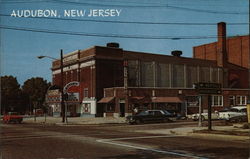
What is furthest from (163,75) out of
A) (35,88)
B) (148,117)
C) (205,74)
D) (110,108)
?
(35,88)

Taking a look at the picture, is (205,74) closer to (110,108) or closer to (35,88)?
(110,108)

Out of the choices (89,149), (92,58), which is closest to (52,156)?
(89,149)

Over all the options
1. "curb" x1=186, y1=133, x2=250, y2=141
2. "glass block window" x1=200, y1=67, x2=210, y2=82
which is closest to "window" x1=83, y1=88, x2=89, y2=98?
"glass block window" x1=200, y1=67, x2=210, y2=82

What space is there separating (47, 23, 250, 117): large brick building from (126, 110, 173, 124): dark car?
1163 cm

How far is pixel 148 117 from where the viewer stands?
114 ft

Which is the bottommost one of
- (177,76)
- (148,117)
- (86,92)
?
(148,117)

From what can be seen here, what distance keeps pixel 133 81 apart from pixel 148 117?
19890 millimetres

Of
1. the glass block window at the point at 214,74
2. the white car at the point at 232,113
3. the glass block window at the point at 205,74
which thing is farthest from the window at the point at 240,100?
the white car at the point at 232,113

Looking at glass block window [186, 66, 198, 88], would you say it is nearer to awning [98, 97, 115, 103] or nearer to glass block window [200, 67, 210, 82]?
glass block window [200, 67, 210, 82]

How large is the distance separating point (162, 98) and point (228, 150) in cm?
3586

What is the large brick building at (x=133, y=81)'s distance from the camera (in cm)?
4869

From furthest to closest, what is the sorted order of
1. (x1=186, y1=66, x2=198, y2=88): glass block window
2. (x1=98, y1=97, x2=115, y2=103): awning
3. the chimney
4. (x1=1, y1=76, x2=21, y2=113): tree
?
(x1=1, y1=76, x2=21, y2=113): tree < the chimney < (x1=186, y1=66, x2=198, y2=88): glass block window < (x1=98, y1=97, x2=115, y2=103): awning

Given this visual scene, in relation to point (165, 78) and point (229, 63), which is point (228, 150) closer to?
point (165, 78)

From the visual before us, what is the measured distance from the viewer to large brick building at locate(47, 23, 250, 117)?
4869cm
